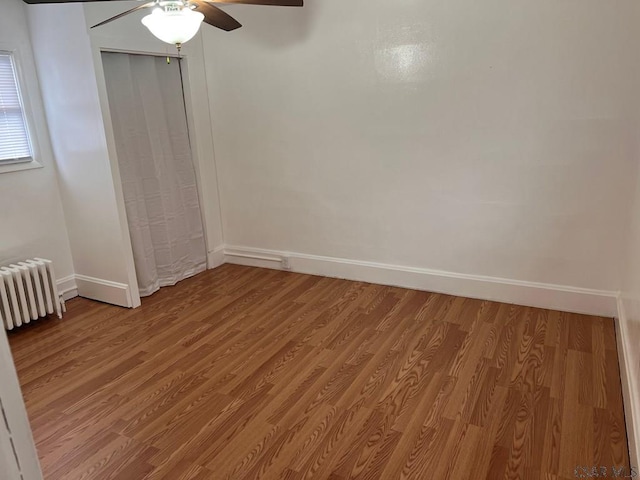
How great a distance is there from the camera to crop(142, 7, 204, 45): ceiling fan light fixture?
7.34ft

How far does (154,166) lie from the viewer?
4.05 meters

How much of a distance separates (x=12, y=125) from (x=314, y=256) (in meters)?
2.64

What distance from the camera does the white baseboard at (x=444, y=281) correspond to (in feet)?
11.0

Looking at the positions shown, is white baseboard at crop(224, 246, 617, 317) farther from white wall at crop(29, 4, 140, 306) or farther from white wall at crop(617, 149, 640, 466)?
white wall at crop(29, 4, 140, 306)

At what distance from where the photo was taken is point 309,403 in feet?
8.25

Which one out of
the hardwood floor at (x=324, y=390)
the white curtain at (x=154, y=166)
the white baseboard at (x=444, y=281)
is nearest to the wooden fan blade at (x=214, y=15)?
the white curtain at (x=154, y=166)

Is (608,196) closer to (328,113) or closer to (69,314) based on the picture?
(328,113)

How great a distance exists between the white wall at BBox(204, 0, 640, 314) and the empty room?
2 centimetres

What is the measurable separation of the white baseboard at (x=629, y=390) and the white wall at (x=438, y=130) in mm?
561

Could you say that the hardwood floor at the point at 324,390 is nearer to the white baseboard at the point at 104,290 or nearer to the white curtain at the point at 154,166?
the white baseboard at the point at 104,290

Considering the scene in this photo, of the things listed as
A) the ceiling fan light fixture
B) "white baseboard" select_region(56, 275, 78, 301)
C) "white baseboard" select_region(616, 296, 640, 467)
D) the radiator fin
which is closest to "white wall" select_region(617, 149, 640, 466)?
"white baseboard" select_region(616, 296, 640, 467)

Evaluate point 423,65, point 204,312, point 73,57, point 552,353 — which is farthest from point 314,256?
point 73,57

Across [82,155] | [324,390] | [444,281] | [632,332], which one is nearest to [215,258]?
[82,155]

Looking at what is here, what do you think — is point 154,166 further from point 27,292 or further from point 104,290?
point 27,292
